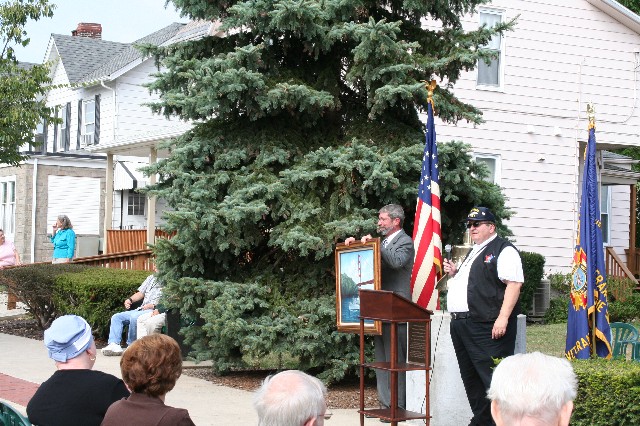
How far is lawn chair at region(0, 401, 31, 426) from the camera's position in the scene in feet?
18.2

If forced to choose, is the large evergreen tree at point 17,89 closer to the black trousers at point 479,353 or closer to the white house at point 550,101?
the white house at point 550,101

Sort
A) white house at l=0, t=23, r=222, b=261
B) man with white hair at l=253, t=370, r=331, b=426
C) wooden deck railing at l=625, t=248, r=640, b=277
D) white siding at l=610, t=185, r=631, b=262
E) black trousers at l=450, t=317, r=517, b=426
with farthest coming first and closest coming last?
1. white house at l=0, t=23, r=222, b=261
2. white siding at l=610, t=185, r=631, b=262
3. wooden deck railing at l=625, t=248, r=640, b=277
4. black trousers at l=450, t=317, r=517, b=426
5. man with white hair at l=253, t=370, r=331, b=426

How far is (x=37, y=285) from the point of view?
16812 mm

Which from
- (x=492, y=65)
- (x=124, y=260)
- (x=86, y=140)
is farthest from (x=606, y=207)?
(x=86, y=140)

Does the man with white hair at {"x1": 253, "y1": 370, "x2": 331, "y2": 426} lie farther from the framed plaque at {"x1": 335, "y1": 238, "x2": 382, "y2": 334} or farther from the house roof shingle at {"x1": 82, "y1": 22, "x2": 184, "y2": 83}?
the house roof shingle at {"x1": 82, "y1": 22, "x2": 184, "y2": 83}

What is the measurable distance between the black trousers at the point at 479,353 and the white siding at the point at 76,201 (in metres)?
26.7

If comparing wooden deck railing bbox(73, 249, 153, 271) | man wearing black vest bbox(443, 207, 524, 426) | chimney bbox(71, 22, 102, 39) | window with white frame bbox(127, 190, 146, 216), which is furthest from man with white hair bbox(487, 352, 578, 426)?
chimney bbox(71, 22, 102, 39)

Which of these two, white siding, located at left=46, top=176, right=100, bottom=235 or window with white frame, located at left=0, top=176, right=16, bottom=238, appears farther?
window with white frame, located at left=0, top=176, right=16, bottom=238

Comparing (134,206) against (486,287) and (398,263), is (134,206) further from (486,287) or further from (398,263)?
(486,287)

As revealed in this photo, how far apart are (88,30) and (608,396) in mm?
37441

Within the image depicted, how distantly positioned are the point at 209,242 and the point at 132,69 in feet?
74.8

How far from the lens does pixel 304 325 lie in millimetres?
11445

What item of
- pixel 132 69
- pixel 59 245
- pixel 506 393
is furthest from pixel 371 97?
pixel 132 69

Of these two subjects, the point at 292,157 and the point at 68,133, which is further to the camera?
the point at 68,133
